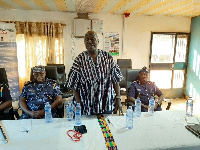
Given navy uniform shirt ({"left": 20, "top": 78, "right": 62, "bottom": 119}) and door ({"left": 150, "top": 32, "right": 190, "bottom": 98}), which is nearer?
navy uniform shirt ({"left": 20, "top": 78, "right": 62, "bottom": 119})

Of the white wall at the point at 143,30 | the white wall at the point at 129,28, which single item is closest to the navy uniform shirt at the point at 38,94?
the white wall at the point at 129,28

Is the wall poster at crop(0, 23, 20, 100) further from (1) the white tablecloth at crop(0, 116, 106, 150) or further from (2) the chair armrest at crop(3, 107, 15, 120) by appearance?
(1) the white tablecloth at crop(0, 116, 106, 150)

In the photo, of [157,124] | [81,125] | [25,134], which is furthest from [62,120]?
[157,124]

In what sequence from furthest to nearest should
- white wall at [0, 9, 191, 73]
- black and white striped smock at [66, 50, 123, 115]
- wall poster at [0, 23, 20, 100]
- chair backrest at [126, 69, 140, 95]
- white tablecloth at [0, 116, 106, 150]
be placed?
1. white wall at [0, 9, 191, 73]
2. wall poster at [0, 23, 20, 100]
3. chair backrest at [126, 69, 140, 95]
4. black and white striped smock at [66, 50, 123, 115]
5. white tablecloth at [0, 116, 106, 150]

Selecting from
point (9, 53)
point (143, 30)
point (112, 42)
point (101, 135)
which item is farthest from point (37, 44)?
point (101, 135)

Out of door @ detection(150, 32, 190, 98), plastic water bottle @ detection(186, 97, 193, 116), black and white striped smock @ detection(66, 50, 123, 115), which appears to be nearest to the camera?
black and white striped smock @ detection(66, 50, 123, 115)

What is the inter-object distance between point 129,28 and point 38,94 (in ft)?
10.8

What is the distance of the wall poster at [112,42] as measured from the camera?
4664 millimetres

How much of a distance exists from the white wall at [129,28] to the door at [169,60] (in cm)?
19

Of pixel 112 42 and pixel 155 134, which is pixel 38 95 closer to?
pixel 155 134

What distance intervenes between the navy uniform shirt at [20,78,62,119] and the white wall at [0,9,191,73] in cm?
236

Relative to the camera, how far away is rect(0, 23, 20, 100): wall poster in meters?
3.72

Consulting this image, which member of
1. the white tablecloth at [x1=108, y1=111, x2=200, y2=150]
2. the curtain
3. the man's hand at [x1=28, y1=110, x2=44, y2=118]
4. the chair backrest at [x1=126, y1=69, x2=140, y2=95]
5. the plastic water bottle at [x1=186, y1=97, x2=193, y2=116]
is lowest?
the man's hand at [x1=28, y1=110, x2=44, y2=118]

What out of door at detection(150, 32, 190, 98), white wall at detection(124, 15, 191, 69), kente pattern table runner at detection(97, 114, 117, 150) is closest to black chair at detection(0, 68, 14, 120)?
kente pattern table runner at detection(97, 114, 117, 150)
